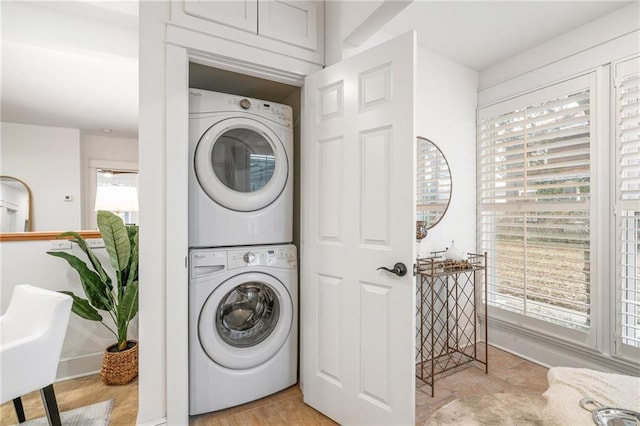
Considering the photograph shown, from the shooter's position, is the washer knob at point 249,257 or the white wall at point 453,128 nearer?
the washer knob at point 249,257

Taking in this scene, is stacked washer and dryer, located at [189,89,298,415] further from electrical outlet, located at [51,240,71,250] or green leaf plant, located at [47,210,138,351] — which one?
electrical outlet, located at [51,240,71,250]

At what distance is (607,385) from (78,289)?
9.73ft

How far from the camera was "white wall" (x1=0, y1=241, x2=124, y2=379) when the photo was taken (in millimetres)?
2004

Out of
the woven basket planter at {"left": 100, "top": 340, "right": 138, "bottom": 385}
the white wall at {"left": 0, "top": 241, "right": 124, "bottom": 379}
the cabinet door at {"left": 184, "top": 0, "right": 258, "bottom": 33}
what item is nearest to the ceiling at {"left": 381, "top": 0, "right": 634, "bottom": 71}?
the cabinet door at {"left": 184, "top": 0, "right": 258, "bottom": 33}

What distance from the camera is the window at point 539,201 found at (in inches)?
86.4

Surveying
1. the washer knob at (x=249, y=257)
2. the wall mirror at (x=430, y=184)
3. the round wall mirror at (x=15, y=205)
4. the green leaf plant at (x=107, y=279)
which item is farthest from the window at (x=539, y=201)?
the round wall mirror at (x=15, y=205)

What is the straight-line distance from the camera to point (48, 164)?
355 cm

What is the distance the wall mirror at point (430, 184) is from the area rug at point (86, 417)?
7.95ft

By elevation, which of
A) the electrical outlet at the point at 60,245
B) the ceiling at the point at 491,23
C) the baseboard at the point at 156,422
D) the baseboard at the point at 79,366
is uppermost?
the ceiling at the point at 491,23

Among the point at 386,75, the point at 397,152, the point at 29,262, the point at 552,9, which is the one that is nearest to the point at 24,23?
the point at 29,262

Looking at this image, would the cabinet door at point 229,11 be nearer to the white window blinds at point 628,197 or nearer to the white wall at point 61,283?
the white wall at point 61,283

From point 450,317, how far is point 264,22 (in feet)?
8.49

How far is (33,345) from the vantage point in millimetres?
1385

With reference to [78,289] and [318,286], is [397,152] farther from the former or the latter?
[78,289]
